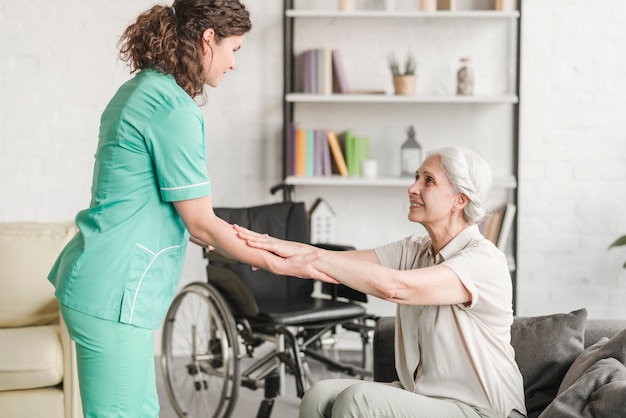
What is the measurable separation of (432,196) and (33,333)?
5.51 ft

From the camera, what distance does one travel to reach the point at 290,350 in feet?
11.1

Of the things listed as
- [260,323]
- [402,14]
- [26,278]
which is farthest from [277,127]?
[26,278]

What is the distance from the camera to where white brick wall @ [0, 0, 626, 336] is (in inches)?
172

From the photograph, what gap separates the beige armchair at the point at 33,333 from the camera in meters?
3.11

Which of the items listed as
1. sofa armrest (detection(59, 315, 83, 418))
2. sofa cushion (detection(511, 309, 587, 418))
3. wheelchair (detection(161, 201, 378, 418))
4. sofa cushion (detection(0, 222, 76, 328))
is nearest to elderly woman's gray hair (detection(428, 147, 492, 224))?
sofa cushion (detection(511, 309, 587, 418))

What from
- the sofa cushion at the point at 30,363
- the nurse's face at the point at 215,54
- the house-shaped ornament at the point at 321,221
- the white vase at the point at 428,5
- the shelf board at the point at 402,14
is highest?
the white vase at the point at 428,5

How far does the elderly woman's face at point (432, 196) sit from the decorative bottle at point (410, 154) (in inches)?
78.4

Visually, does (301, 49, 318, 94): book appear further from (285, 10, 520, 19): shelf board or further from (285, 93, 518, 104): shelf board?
(285, 10, 520, 19): shelf board

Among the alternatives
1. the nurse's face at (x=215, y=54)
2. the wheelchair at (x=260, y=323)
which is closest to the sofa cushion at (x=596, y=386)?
the nurse's face at (x=215, y=54)

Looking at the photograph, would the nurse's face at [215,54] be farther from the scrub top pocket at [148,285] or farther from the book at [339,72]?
the book at [339,72]

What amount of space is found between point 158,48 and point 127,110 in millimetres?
168

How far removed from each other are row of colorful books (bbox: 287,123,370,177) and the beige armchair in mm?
1183

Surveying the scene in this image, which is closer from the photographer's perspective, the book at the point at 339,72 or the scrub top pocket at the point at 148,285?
the scrub top pocket at the point at 148,285

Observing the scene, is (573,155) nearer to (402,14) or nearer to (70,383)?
(402,14)
